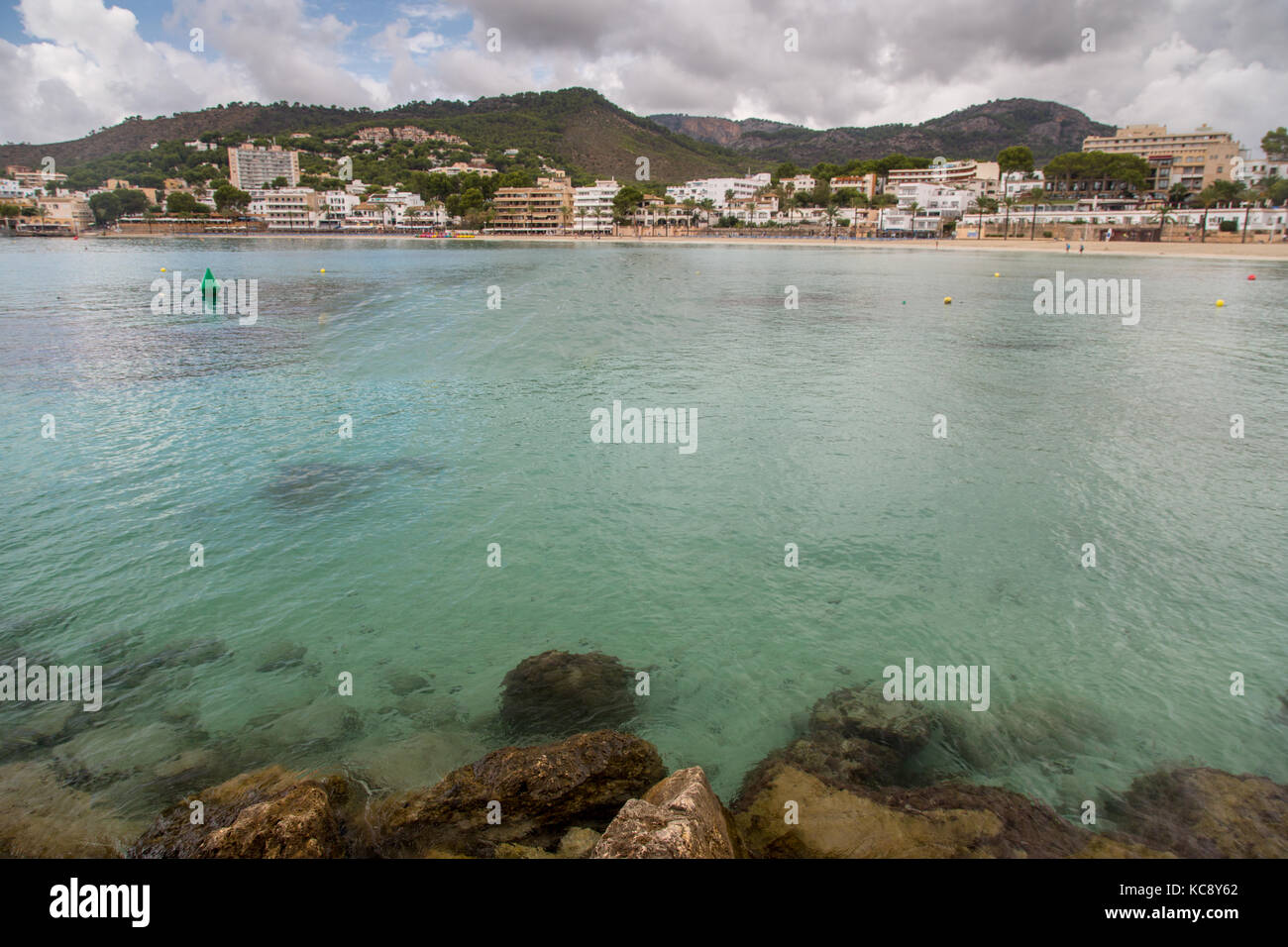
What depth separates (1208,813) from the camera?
6.16m

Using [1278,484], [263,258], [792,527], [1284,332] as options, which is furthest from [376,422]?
[263,258]

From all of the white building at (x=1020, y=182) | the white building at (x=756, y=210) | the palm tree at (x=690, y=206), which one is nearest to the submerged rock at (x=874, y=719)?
the white building at (x=1020, y=182)

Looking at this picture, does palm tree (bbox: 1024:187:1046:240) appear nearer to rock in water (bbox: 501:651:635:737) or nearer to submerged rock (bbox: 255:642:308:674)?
rock in water (bbox: 501:651:635:737)

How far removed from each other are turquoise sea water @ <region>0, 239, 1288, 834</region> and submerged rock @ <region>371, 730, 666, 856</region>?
2.65 ft

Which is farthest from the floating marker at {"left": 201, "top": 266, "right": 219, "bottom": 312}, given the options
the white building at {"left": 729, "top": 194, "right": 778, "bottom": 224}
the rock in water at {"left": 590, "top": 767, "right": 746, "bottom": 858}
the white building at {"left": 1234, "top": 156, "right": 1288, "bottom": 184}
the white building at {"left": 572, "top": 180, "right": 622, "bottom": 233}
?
the white building at {"left": 1234, "top": 156, "right": 1288, "bottom": 184}

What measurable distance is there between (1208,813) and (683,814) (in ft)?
15.1

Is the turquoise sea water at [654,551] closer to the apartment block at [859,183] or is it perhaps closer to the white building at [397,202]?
the apartment block at [859,183]

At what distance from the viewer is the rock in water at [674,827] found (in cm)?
467

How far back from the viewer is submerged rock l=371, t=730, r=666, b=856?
575cm

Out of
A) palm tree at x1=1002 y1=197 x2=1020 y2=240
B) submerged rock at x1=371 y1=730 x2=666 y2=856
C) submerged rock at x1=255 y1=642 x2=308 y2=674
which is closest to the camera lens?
submerged rock at x1=371 y1=730 x2=666 y2=856

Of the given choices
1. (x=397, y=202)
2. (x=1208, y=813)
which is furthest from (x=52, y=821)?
Answer: (x=397, y=202)

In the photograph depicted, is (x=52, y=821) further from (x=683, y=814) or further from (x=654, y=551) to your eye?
→ (x=654, y=551)
